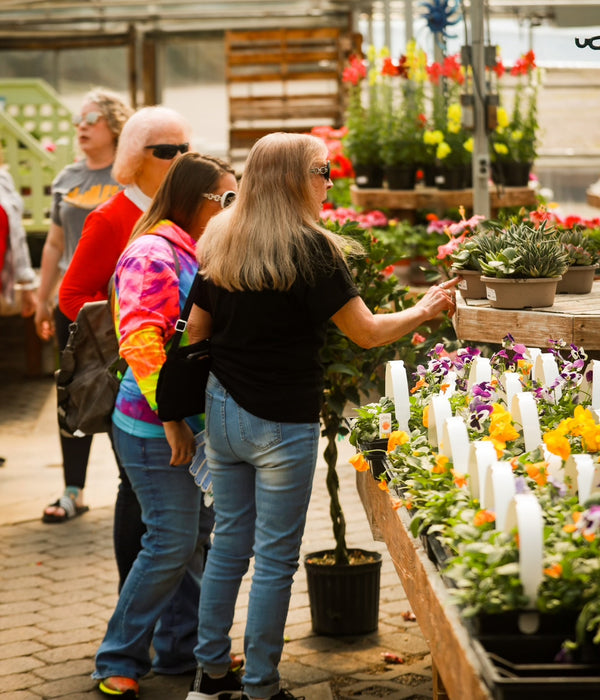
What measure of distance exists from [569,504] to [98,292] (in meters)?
2.07

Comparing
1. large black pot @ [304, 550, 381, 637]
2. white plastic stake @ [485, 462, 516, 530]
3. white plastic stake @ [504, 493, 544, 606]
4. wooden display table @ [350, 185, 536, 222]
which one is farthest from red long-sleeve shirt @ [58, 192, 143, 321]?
wooden display table @ [350, 185, 536, 222]

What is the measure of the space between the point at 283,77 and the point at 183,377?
29.0 ft

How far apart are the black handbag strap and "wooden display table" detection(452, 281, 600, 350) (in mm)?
734

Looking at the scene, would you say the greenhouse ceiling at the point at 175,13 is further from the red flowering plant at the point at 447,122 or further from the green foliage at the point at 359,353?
the green foliage at the point at 359,353

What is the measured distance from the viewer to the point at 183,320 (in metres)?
2.93

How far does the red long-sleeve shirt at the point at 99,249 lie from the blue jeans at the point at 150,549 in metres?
0.62

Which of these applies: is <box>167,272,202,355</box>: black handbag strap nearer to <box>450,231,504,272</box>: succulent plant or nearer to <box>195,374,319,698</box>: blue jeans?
<box>195,374,319,698</box>: blue jeans

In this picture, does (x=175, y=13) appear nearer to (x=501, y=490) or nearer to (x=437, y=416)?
(x=437, y=416)

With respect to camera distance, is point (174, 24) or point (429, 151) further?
point (174, 24)

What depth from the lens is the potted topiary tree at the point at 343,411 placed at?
11.8 ft

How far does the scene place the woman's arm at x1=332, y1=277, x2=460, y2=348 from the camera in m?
2.76

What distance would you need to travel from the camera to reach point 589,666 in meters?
1.68

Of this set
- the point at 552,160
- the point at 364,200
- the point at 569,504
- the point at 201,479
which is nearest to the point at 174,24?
the point at 552,160

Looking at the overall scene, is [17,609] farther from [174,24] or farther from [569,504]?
[174,24]
